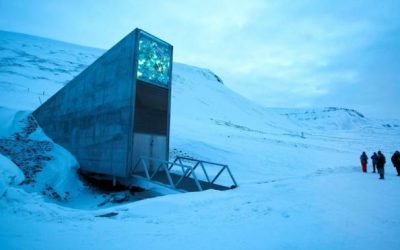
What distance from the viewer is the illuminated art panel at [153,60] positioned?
1073 centimetres

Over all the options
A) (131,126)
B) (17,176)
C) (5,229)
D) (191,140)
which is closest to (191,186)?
(131,126)

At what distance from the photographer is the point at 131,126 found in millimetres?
10242

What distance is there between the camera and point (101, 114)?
39.5ft

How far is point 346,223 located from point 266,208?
5.51ft

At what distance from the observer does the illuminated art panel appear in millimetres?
10727

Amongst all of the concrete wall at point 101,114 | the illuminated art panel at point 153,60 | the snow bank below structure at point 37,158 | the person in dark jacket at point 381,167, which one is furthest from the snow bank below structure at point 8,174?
the person in dark jacket at point 381,167

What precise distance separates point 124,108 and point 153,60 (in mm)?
2593

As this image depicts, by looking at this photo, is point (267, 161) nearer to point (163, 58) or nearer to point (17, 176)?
point (163, 58)

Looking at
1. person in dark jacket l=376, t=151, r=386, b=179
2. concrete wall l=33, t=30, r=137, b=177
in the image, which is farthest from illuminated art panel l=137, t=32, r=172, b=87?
person in dark jacket l=376, t=151, r=386, b=179

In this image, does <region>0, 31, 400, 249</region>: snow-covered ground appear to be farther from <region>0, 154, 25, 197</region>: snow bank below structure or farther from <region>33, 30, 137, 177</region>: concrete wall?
<region>33, 30, 137, 177</region>: concrete wall

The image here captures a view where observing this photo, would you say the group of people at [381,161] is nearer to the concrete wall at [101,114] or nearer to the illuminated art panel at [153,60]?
the illuminated art panel at [153,60]

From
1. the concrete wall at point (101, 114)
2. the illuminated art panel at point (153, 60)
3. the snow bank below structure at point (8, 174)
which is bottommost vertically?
the snow bank below structure at point (8, 174)

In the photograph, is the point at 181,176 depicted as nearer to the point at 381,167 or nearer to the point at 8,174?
the point at 8,174

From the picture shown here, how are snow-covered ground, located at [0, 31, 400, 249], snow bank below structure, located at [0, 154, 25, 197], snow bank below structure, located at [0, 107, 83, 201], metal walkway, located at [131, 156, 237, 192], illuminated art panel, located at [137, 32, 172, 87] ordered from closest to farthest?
snow-covered ground, located at [0, 31, 400, 249]
snow bank below structure, located at [0, 154, 25, 197]
metal walkway, located at [131, 156, 237, 192]
snow bank below structure, located at [0, 107, 83, 201]
illuminated art panel, located at [137, 32, 172, 87]
